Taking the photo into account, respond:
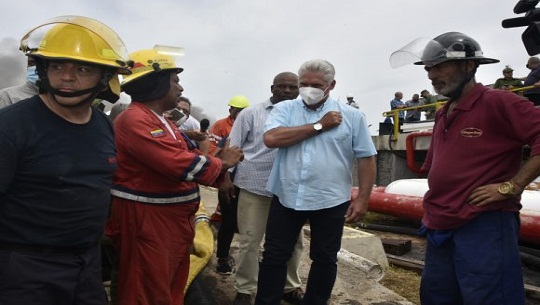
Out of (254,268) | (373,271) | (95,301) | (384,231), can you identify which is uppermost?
(95,301)

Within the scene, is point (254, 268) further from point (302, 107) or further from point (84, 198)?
point (84, 198)

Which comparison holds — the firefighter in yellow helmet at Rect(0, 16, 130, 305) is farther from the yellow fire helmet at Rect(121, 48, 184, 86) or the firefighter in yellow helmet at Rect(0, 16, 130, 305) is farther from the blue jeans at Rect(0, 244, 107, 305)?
the yellow fire helmet at Rect(121, 48, 184, 86)

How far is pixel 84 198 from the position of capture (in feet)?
6.37

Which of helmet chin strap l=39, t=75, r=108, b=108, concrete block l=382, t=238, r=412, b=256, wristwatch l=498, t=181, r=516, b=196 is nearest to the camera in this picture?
helmet chin strap l=39, t=75, r=108, b=108

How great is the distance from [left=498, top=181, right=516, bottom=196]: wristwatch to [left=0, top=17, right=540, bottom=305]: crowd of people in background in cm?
1

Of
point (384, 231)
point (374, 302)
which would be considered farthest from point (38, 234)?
point (384, 231)

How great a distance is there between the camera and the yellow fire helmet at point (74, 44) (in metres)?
1.91

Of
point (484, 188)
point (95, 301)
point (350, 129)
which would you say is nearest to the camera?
point (95, 301)

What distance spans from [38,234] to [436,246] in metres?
2.12

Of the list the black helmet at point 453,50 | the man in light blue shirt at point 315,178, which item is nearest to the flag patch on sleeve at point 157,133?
the man in light blue shirt at point 315,178

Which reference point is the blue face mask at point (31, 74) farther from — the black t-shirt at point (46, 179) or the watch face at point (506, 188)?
the watch face at point (506, 188)

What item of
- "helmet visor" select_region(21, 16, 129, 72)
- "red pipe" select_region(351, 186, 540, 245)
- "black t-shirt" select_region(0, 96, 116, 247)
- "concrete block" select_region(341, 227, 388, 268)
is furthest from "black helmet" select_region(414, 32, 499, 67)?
"red pipe" select_region(351, 186, 540, 245)

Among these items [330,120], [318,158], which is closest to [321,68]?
[330,120]

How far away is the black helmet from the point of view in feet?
8.73
